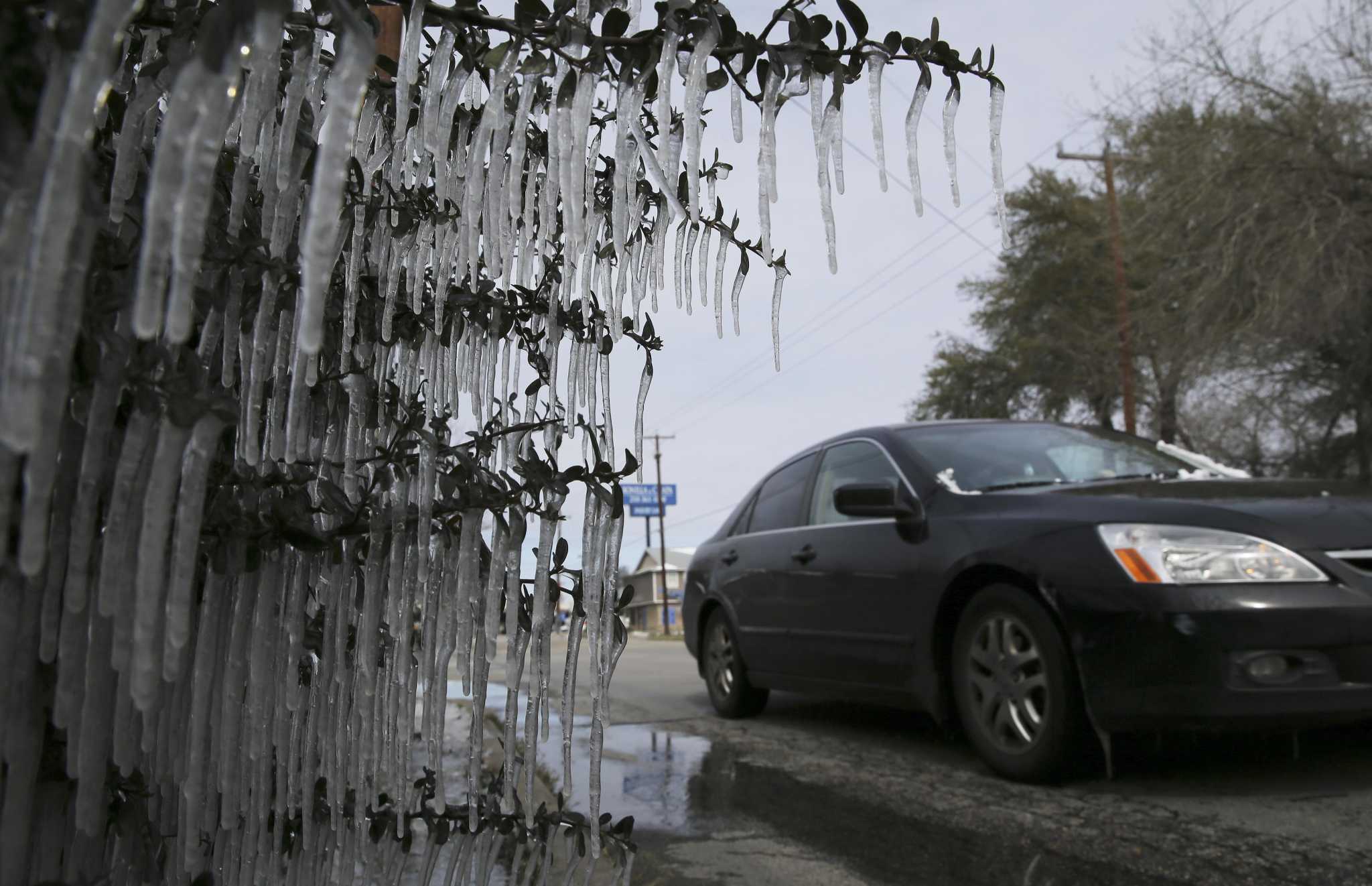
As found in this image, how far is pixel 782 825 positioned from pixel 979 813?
628 mm

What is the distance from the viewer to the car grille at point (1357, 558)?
3559 mm

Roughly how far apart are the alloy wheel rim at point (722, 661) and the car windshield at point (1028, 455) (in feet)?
5.66

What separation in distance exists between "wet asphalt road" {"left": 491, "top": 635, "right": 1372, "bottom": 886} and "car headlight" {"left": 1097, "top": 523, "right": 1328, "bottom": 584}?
694 mm

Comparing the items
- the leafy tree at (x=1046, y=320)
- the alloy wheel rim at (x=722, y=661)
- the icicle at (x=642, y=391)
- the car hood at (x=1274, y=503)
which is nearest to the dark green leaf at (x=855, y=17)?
the icicle at (x=642, y=391)

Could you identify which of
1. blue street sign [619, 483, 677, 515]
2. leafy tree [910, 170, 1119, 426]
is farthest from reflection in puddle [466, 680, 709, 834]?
blue street sign [619, 483, 677, 515]

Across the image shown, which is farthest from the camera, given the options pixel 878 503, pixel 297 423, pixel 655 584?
pixel 655 584

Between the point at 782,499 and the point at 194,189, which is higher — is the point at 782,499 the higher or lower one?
the higher one

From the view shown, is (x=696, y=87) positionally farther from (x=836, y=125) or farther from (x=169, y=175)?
(x=169, y=175)

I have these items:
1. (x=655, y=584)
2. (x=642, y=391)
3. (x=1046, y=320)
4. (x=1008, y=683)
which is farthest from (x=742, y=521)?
(x=655, y=584)

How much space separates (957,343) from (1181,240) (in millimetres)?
16536

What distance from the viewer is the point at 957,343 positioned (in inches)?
1283

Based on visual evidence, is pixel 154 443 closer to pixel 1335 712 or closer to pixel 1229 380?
A: pixel 1335 712

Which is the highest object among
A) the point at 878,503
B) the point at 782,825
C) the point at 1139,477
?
the point at 1139,477

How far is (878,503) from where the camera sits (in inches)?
178
